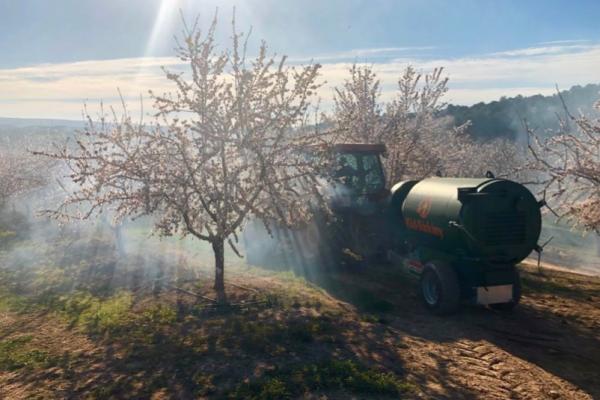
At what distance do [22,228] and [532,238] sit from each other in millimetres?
20596

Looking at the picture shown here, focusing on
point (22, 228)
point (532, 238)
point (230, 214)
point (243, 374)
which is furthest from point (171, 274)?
point (22, 228)

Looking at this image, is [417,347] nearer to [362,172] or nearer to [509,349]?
[509,349]

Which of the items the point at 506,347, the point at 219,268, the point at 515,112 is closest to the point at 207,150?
the point at 219,268

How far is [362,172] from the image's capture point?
12.7 metres

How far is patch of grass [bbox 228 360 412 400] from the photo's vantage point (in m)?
6.08

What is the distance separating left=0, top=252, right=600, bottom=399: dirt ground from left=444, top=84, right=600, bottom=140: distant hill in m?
71.2

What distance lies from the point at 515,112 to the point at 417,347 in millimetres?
82431

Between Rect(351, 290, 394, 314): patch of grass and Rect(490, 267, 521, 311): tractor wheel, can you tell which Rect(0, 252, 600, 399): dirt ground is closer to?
Rect(351, 290, 394, 314): patch of grass

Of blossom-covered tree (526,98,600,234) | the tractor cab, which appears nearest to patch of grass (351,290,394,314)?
the tractor cab

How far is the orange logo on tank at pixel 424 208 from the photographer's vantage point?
32.5ft

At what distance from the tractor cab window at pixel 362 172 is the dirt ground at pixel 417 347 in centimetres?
273

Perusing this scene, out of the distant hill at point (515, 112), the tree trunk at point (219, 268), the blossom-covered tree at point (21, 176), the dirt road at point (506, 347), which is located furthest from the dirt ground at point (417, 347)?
the distant hill at point (515, 112)

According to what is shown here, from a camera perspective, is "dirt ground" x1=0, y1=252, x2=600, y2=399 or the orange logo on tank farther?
the orange logo on tank

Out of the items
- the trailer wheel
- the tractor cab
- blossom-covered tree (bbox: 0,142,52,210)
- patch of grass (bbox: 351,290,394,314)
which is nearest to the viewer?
the trailer wheel
